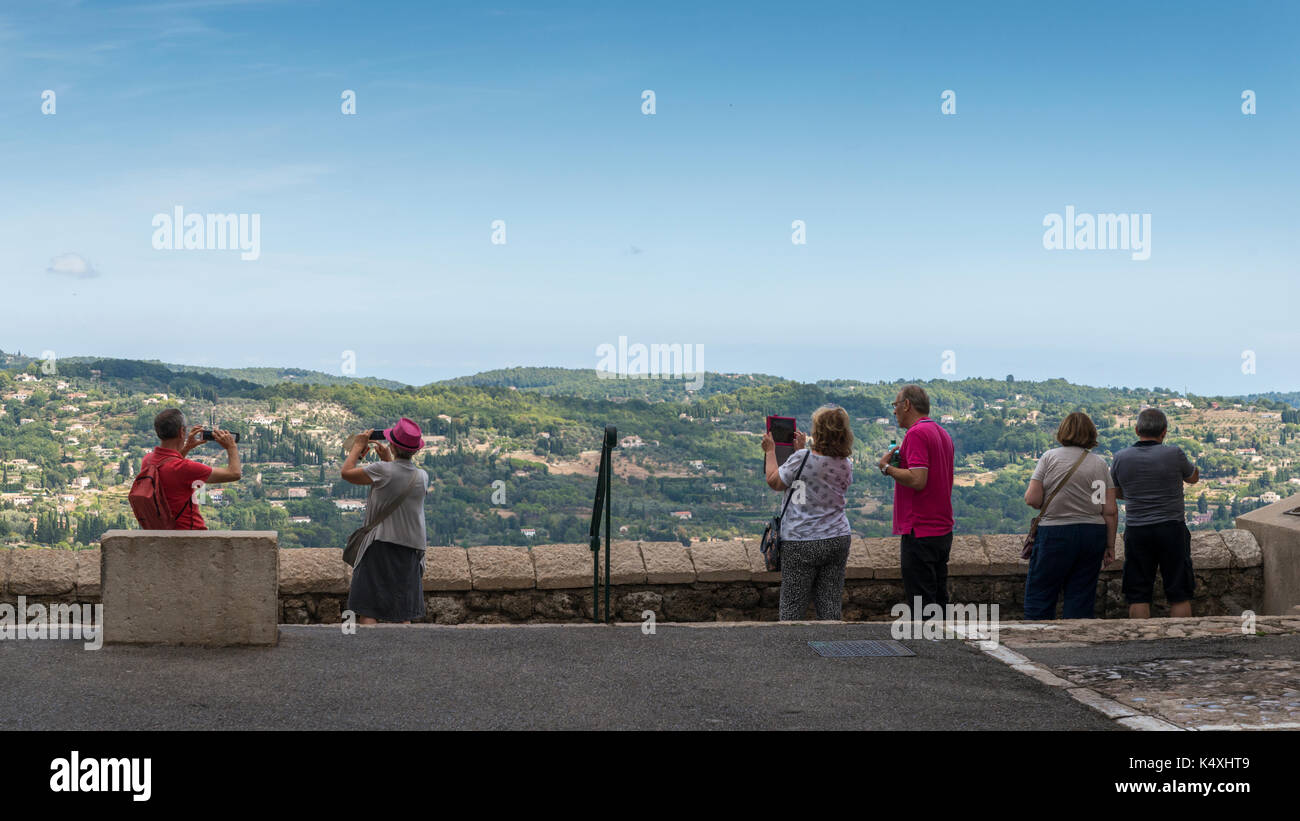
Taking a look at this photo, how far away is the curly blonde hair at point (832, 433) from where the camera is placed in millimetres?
6949

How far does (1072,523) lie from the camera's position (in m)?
7.51

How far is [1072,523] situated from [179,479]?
18.4 ft

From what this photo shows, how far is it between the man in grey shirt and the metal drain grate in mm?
2438

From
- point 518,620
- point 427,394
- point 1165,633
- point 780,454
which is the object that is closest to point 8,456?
point 427,394

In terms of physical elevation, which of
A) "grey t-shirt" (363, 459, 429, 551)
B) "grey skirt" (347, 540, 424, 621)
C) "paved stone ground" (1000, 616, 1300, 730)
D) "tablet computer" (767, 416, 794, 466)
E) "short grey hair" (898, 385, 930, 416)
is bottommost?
"paved stone ground" (1000, 616, 1300, 730)

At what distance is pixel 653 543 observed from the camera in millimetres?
9039

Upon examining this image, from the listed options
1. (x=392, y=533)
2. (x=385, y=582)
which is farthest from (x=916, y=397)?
(x=385, y=582)

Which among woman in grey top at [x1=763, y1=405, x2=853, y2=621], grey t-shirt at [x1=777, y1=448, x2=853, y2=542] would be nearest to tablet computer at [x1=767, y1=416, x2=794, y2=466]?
woman in grey top at [x1=763, y1=405, x2=853, y2=621]

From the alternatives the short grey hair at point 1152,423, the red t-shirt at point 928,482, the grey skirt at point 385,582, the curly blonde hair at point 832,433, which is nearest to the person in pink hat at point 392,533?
the grey skirt at point 385,582

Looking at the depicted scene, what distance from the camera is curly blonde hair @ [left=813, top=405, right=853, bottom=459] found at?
6.95 metres

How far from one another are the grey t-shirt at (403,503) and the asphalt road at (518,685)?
59cm

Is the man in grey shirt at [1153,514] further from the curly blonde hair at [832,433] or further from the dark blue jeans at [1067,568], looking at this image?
the curly blonde hair at [832,433]

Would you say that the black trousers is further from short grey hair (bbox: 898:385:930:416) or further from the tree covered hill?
the tree covered hill
